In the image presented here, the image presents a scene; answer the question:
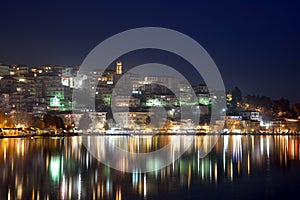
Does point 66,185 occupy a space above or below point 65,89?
below

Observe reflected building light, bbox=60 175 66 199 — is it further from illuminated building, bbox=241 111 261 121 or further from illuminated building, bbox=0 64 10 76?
illuminated building, bbox=241 111 261 121

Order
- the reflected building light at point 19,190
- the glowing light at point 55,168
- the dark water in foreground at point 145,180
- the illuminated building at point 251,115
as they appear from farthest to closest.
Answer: the illuminated building at point 251,115
the glowing light at point 55,168
the dark water in foreground at point 145,180
the reflected building light at point 19,190

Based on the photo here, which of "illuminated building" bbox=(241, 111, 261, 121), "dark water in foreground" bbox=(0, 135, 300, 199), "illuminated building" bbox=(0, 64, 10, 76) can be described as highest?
"illuminated building" bbox=(0, 64, 10, 76)

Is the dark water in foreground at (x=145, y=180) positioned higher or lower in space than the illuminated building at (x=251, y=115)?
lower

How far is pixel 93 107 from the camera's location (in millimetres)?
63562

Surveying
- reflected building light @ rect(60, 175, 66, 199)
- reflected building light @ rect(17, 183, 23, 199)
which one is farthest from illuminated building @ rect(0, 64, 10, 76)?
reflected building light @ rect(17, 183, 23, 199)

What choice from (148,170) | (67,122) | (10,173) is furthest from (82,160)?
(67,122)

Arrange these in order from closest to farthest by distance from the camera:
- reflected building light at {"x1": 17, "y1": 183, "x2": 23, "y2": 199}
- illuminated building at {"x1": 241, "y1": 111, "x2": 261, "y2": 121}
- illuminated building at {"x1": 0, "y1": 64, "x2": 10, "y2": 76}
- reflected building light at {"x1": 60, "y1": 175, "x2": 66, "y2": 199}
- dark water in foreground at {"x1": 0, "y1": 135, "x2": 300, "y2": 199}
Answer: reflected building light at {"x1": 17, "y1": 183, "x2": 23, "y2": 199}
reflected building light at {"x1": 60, "y1": 175, "x2": 66, "y2": 199}
dark water in foreground at {"x1": 0, "y1": 135, "x2": 300, "y2": 199}
illuminated building at {"x1": 0, "y1": 64, "x2": 10, "y2": 76}
illuminated building at {"x1": 241, "y1": 111, "x2": 261, "y2": 121}

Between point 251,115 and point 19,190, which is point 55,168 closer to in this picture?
point 19,190

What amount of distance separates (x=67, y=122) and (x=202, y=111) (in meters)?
23.7

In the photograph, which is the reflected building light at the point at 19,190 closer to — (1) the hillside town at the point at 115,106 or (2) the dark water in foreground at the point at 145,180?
(2) the dark water in foreground at the point at 145,180

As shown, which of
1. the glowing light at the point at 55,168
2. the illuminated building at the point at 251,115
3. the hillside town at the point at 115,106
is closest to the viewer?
the glowing light at the point at 55,168

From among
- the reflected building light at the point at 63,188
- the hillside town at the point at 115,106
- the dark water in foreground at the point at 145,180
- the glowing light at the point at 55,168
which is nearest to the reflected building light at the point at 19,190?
the dark water in foreground at the point at 145,180

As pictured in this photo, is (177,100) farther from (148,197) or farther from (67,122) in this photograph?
(148,197)
